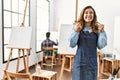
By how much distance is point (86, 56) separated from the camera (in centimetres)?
211

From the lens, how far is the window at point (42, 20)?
6938 mm

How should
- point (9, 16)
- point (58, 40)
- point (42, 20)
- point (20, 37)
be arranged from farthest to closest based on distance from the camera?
point (42, 20) → point (9, 16) → point (58, 40) → point (20, 37)

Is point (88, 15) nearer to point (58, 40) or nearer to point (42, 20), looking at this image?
point (58, 40)

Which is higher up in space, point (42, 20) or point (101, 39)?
point (42, 20)

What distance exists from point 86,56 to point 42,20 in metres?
5.53

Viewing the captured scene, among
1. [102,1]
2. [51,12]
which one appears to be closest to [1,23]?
[51,12]

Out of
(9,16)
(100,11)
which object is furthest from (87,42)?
(100,11)

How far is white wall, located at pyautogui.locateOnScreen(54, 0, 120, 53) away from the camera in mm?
7402

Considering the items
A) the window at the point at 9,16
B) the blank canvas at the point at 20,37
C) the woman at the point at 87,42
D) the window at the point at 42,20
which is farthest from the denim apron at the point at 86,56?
the window at the point at 42,20

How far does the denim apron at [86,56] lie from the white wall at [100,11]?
554 cm

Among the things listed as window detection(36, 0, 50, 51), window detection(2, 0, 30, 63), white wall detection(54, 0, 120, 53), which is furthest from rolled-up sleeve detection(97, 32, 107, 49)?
white wall detection(54, 0, 120, 53)

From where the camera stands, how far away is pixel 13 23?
504 cm

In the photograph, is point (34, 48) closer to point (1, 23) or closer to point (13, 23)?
point (13, 23)

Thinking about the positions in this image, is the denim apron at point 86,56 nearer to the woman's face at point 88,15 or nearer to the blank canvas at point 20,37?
the woman's face at point 88,15
